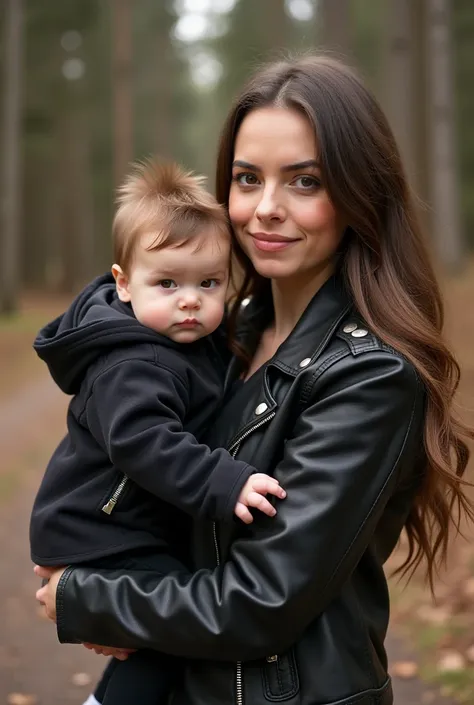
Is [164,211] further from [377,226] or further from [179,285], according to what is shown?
[377,226]

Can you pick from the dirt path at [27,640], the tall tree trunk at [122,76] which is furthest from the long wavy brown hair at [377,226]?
the tall tree trunk at [122,76]

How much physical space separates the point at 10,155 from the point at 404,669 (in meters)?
15.3

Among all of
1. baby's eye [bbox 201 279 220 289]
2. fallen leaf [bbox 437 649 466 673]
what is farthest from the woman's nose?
fallen leaf [bbox 437 649 466 673]

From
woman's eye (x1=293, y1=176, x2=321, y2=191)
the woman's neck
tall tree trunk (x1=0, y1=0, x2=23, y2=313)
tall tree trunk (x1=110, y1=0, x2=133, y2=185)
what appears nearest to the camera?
woman's eye (x1=293, y1=176, x2=321, y2=191)

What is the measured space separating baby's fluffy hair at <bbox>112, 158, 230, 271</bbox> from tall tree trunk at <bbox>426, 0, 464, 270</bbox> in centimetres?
1129

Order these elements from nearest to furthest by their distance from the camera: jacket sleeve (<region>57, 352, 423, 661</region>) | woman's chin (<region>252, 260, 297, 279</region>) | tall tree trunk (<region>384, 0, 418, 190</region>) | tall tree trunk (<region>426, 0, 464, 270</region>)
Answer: jacket sleeve (<region>57, 352, 423, 661</region>) → woman's chin (<region>252, 260, 297, 279</region>) → tall tree trunk (<region>384, 0, 418, 190</region>) → tall tree trunk (<region>426, 0, 464, 270</region>)

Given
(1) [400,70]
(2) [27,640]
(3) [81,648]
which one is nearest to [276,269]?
(3) [81,648]

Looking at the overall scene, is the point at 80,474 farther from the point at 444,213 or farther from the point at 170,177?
the point at 444,213

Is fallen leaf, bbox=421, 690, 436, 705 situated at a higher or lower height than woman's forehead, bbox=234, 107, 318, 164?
lower

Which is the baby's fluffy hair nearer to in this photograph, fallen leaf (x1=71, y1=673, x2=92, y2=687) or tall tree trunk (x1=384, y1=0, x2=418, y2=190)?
fallen leaf (x1=71, y1=673, x2=92, y2=687)

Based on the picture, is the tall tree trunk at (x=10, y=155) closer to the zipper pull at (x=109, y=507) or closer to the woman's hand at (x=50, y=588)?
the woman's hand at (x=50, y=588)

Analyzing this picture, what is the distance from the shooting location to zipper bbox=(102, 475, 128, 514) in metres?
2.83

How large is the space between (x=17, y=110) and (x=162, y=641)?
678 inches

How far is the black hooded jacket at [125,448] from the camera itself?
8.64 ft
